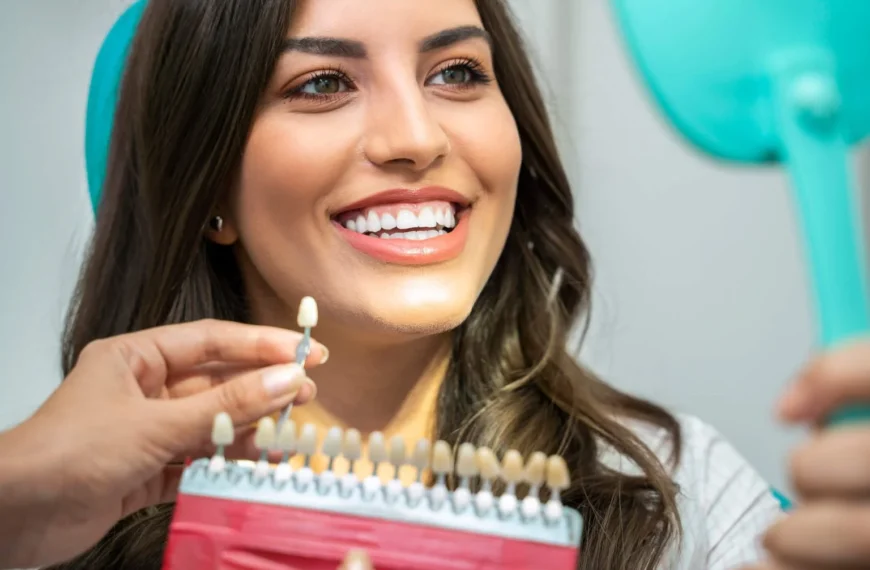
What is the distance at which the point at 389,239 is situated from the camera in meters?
0.79

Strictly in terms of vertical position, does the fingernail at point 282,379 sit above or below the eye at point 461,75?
below

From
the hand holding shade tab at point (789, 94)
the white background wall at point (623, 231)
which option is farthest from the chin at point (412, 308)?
the white background wall at point (623, 231)

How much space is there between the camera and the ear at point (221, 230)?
879 millimetres

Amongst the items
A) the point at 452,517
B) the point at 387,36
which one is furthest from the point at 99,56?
the point at 452,517

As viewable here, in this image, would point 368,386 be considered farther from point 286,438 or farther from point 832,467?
point 832,467

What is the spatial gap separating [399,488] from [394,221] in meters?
0.28

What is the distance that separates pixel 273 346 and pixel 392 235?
0.15m

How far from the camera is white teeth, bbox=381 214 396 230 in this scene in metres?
0.79

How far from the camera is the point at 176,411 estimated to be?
0.66 meters

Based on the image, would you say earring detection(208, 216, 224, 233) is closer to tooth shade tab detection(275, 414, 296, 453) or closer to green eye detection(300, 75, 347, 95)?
green eye detection(300, 75, 347, 95)

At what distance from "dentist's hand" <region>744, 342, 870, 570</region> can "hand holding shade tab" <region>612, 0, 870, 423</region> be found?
12mm

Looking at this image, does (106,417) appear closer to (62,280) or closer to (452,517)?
(452,517)

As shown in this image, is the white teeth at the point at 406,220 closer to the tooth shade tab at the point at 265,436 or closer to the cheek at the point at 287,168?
the cheek at the point at 287,168

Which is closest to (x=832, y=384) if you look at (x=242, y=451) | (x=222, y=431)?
(x=222, y=431)
